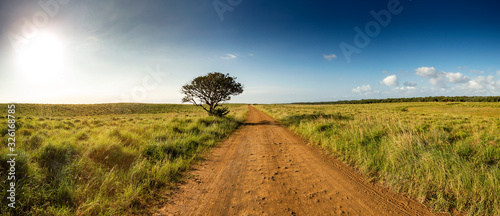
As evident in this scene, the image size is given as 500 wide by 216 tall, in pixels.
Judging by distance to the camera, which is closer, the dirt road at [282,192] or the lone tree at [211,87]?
the dirt road at [282,192]

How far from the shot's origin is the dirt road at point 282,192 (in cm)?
316

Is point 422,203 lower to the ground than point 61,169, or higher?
lower

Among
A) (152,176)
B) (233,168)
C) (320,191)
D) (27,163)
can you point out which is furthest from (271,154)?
(27,163)

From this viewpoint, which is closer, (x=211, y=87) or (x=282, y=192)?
(x=282, y=192)

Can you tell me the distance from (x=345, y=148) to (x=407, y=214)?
3488 millimetres

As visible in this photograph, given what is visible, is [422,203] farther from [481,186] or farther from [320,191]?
[320,191]

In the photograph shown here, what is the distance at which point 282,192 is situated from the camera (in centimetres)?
376

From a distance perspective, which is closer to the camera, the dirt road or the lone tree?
the dirt road

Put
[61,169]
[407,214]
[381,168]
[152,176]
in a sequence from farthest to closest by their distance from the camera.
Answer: [381,168] < [152,176] < [61,169] < [407,214]

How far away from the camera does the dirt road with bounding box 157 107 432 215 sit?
316 cm

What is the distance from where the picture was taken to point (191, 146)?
7.38 meters

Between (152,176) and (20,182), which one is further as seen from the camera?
(152,176)

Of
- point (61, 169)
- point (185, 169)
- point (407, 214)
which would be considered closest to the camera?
point (407, 214)

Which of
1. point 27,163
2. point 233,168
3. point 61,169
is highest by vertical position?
point 27,163
